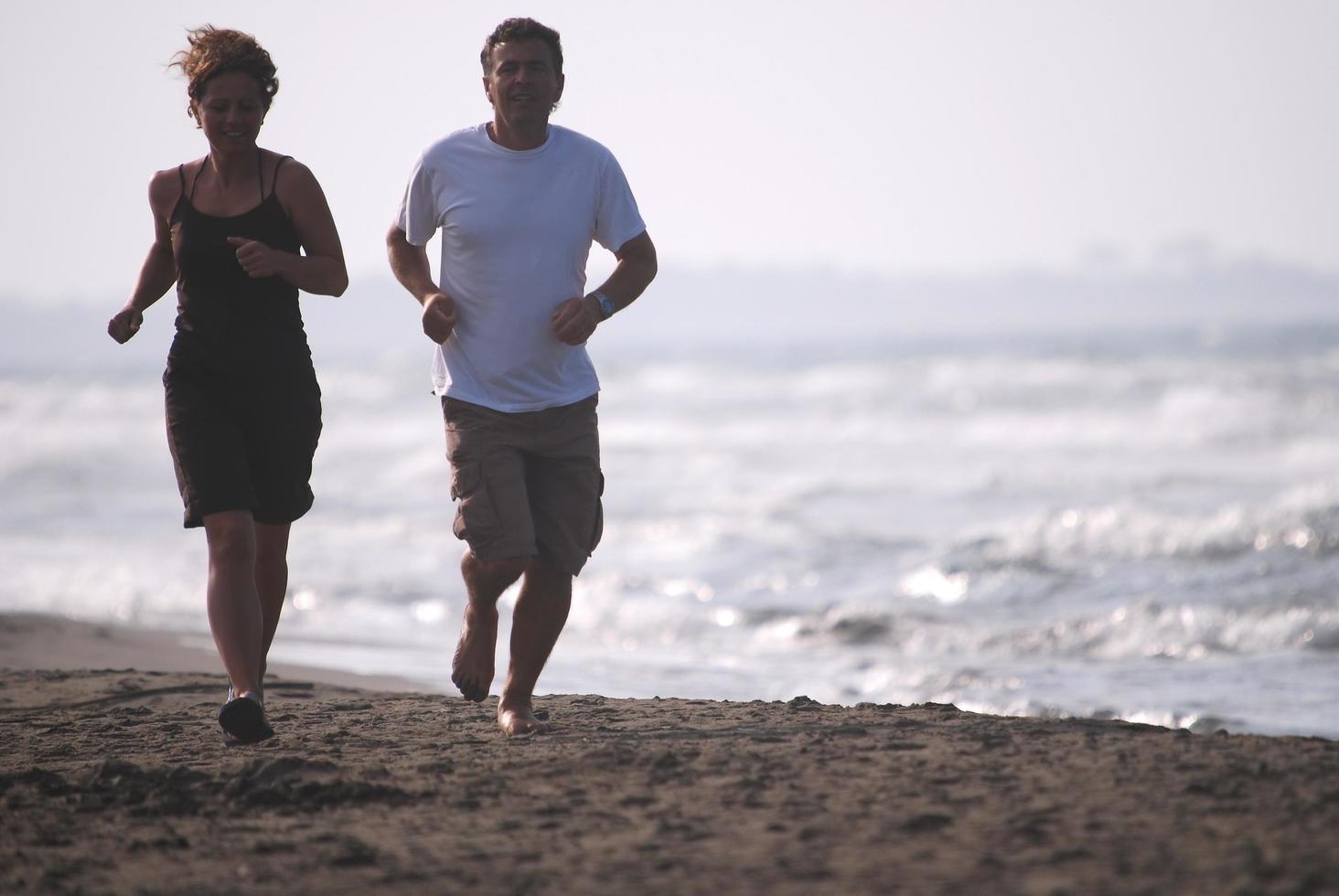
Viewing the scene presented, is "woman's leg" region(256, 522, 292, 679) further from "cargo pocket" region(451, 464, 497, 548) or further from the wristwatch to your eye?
the wristwatch

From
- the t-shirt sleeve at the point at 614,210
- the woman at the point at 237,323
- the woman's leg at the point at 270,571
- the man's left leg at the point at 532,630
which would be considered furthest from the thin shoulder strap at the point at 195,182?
the man's left leg at the point at 532,630

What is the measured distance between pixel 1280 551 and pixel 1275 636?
1.95 m

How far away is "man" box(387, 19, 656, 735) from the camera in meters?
4.11

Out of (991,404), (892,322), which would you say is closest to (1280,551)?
(991,404)

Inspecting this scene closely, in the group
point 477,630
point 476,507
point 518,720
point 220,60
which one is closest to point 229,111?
point 220,60

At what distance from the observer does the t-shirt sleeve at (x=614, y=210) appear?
13.8ft

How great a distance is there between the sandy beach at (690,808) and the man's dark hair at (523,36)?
173 cm

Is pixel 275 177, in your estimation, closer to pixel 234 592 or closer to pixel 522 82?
pixel 522 82

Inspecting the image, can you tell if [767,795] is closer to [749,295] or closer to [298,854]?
[298,854]

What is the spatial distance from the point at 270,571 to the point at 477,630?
1.90 ft

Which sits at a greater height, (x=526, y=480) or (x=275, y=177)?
(x=275, y=177)

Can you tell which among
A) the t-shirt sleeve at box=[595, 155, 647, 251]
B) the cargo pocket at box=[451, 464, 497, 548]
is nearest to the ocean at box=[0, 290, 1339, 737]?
the cargo pocket at box=[451, 464, 497, 548]

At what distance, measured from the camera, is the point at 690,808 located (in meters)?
3.27

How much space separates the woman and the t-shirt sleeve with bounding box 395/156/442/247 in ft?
0.66
